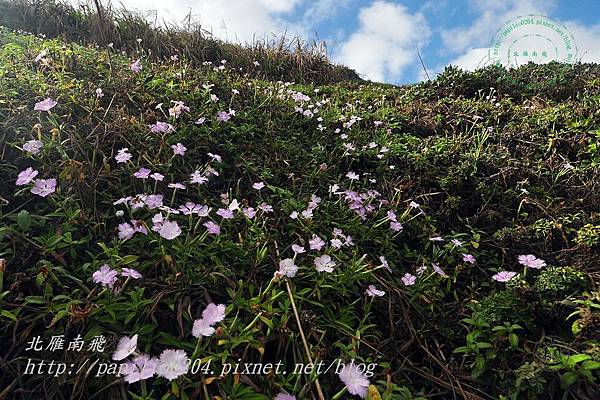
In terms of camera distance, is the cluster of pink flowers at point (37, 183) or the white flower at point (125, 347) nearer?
the white flower at point (125, 347)

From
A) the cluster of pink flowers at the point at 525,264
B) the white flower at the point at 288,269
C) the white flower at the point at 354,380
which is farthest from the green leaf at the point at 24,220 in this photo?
the cluster of pink flowers at the point at 525,264

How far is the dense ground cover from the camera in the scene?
1.48m

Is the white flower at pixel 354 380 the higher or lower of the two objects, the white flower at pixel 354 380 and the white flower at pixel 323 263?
the lower

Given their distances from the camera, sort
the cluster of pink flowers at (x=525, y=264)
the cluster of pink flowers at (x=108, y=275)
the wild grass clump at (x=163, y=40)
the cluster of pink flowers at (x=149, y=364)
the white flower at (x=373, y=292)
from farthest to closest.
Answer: the wild grass clump at (x=163, y=40) < the cluster of pink flowers at (x=525, y=264) < the white flower at (x=373, y=292) < the cluster of pink flowers at (x=108, y=275) < the cluster of pink flowers at (x=149, y=364)

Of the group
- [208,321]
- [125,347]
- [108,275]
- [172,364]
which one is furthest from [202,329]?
[108,275]

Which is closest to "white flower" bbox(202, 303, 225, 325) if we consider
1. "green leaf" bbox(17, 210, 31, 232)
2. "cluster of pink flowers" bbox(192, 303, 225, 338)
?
"cluster of pink flowers" bbox(192, 303, 225, 338)

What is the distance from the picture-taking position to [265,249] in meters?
1.88

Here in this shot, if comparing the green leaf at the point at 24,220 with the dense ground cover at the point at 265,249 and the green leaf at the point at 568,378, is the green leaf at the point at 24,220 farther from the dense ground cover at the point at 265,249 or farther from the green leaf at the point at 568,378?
the green leaf at the point at 568,378

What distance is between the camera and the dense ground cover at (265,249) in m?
1.48

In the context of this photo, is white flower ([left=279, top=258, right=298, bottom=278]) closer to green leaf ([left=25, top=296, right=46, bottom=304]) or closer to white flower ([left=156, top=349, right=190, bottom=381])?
white flower ([left=156, top=349, right=190, bottom=381])

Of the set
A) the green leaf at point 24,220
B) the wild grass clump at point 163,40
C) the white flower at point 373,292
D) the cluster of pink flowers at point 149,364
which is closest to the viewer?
the cluster of pink flowers at point 149,364

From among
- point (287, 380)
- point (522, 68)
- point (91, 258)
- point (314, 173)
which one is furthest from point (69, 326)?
point (522, 68)

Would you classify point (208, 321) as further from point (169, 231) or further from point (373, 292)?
point (373, 292)

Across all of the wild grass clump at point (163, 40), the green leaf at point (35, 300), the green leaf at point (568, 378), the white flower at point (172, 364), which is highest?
the wild grass clump at point (163, 40)
